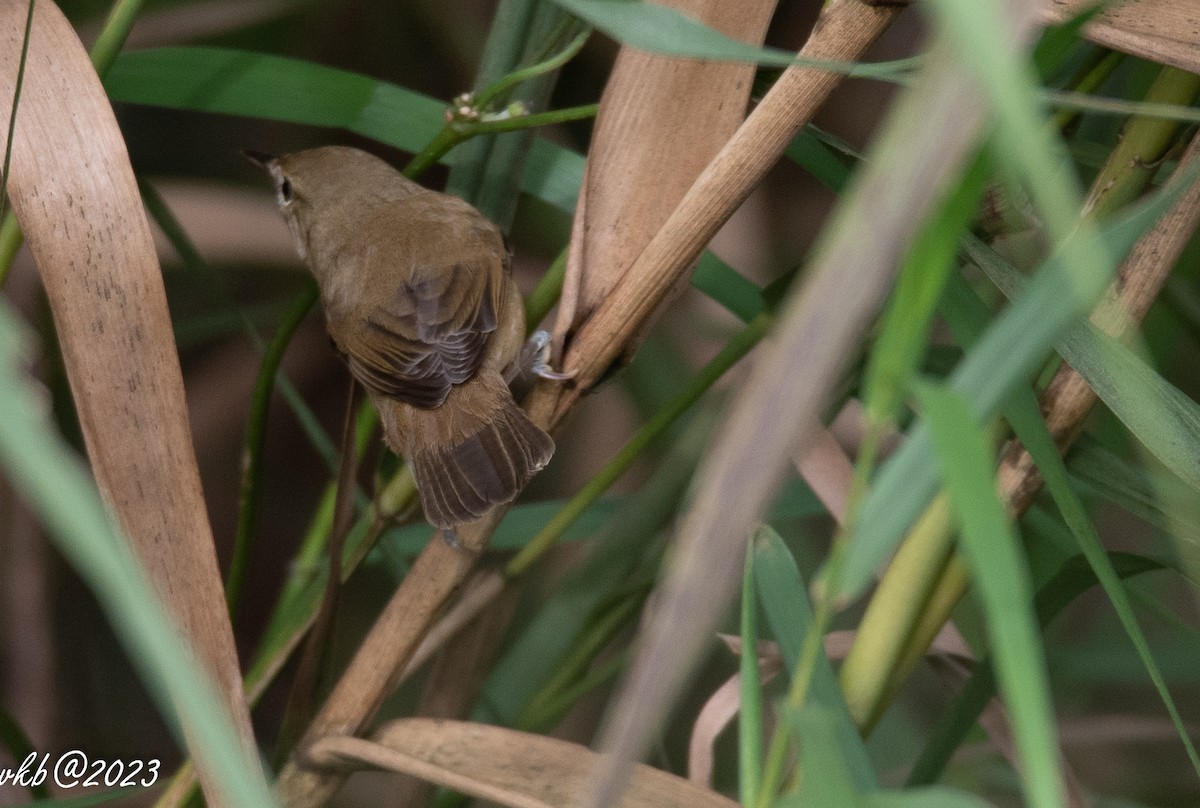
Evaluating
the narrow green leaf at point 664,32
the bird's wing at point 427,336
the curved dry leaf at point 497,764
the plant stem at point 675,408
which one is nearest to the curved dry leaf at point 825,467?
the plant stem at point 675,408

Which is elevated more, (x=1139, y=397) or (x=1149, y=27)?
(x=1149, y=27)

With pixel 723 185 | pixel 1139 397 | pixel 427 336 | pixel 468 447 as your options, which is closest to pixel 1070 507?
pixel 1139 397

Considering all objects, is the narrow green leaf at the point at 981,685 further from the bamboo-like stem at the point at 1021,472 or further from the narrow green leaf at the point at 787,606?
the narrow green leaf at the point at 787,606

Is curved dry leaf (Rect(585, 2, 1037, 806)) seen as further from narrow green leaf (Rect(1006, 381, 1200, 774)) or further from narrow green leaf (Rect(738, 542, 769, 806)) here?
narrow green leaf (Rect(1006, 381, 1200, 774))

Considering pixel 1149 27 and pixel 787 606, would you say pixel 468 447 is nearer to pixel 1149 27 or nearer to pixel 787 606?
pixel 787 606

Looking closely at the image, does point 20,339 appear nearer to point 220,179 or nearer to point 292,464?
point 220,179

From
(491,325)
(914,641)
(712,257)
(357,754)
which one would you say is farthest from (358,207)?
(914,641)

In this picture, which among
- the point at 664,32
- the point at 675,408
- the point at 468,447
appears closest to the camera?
the point at 664,32
